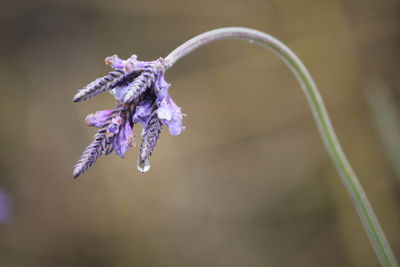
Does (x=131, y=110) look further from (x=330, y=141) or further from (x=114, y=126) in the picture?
(x=330, y=141)

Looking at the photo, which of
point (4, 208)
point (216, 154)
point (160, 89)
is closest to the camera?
point (160, 89)

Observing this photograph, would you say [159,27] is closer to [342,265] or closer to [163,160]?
[163,160]

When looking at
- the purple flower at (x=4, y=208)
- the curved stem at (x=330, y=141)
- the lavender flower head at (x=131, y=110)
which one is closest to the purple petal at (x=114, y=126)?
the lavender flower head at (x=131, y=110)

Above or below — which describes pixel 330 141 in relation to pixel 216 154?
below

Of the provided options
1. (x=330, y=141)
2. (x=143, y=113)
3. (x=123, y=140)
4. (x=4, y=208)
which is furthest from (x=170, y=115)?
(x=4, y=208)

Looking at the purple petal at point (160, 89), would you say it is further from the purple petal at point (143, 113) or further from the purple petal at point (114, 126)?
the purple petal at point (114, 126)

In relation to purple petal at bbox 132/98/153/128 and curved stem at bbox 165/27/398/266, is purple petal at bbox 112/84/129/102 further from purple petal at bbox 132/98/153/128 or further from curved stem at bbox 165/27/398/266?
curved stem at bbox 165/27/398/266

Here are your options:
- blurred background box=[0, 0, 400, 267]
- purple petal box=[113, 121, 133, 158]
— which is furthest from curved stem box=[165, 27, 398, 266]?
blurred background box=[0, 0, 400, 267]
